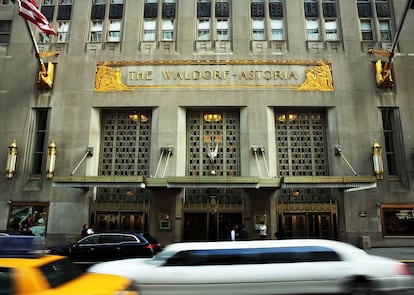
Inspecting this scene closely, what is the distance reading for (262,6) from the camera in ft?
80.9

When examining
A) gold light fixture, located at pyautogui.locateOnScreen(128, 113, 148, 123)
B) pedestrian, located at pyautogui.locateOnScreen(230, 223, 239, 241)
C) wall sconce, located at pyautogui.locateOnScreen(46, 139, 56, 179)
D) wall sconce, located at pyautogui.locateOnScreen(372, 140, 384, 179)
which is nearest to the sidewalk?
wall sconce, located at pyautogui.locateOnScreen(372, 140, 384, 179)

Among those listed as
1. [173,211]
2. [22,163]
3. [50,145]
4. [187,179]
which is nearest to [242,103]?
[187,179]

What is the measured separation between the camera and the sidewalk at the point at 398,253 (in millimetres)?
15766

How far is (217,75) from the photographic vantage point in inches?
901

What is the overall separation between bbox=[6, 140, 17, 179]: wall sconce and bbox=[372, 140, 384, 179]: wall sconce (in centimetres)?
2285

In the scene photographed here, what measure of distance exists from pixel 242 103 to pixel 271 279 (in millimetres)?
16118

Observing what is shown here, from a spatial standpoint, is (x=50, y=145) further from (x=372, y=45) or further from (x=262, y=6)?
(x=372, y=45)

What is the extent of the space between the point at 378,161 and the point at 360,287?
49.7ft

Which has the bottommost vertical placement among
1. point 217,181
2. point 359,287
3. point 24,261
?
point 359,287

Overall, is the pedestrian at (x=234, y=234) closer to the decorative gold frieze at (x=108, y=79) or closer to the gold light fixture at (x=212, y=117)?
the gold light fixture at (x=212, y=117)

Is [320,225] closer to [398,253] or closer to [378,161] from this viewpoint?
[398,253]

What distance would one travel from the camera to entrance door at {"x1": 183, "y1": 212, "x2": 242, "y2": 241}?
2133 cm

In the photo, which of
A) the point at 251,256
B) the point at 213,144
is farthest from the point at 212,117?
the point at 251,256

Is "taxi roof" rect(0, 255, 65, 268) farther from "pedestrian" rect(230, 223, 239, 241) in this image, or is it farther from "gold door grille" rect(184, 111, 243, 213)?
"gold door grille" rect(184, 111, 243, 213)
